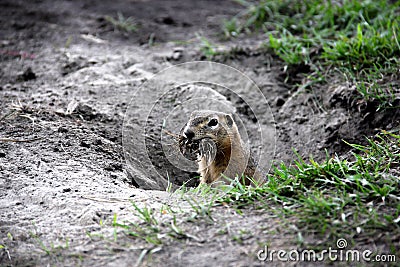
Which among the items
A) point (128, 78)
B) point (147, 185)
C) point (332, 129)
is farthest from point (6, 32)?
point (332, 129)

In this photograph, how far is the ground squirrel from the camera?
145 inches

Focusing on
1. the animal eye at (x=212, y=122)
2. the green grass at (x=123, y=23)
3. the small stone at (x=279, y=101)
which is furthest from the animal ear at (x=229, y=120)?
the green grass at (x=123, y=23)

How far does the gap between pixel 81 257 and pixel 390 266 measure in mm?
1503

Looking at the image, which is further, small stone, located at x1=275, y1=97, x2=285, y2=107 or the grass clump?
small stone, located at x1=275, y1=97, x2=285, y2=107

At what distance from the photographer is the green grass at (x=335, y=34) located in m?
4.41

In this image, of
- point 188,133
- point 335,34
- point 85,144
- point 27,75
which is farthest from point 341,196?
point 27,75

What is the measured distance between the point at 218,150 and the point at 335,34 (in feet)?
6.87

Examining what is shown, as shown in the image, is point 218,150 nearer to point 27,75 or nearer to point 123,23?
point 27,75

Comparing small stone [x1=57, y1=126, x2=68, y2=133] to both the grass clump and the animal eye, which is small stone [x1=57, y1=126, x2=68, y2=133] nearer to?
the animal eye

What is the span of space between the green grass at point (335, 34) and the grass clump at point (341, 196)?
3.88 ft
